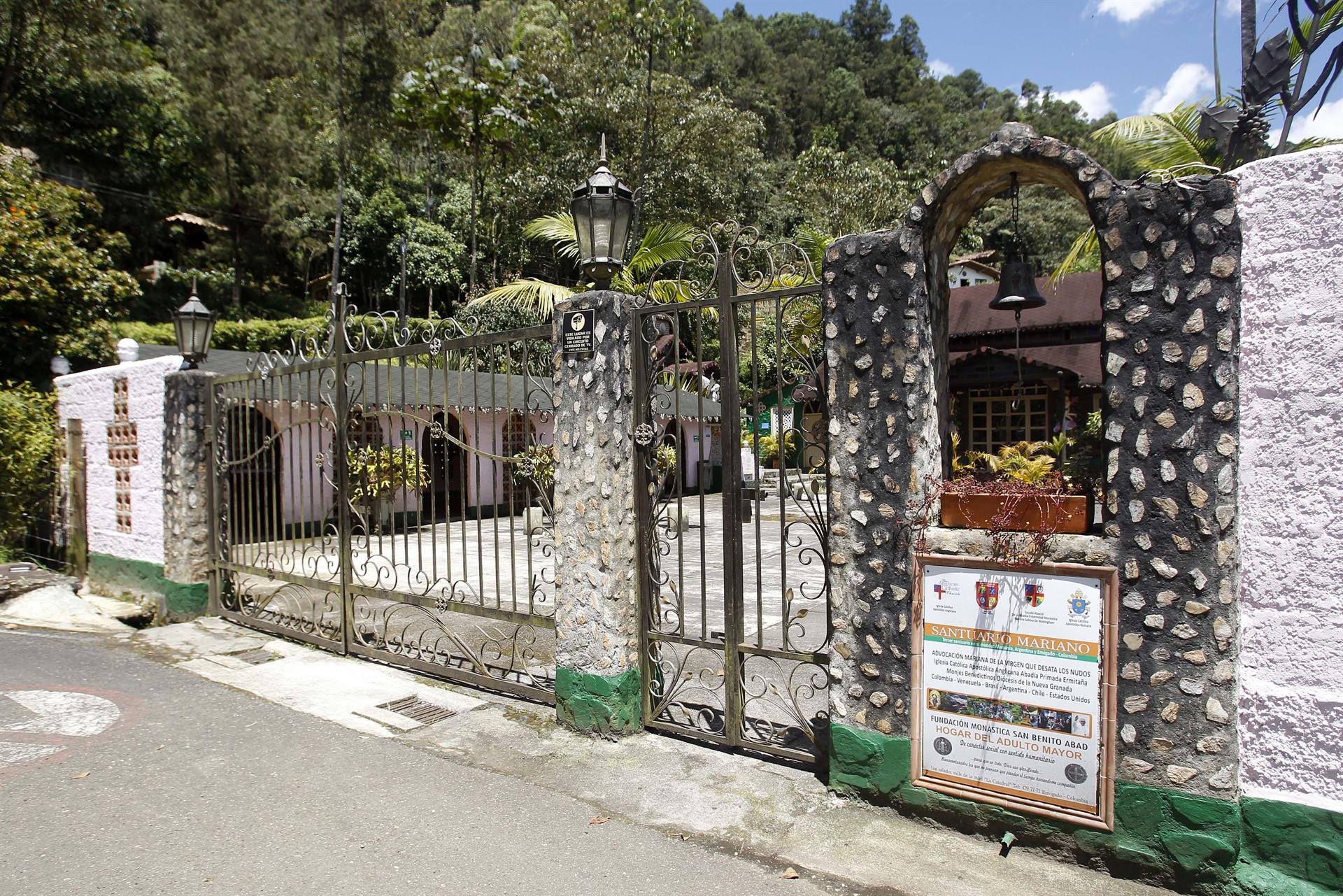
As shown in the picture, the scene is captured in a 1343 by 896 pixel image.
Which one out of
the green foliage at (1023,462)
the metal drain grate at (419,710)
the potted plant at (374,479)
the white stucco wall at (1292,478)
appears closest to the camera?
the white stucco wall at (1292,478)

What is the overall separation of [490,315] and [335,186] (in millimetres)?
11561

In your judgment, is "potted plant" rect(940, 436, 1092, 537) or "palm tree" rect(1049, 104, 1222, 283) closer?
"potted plant" rect(940, 436, 1092, 537)

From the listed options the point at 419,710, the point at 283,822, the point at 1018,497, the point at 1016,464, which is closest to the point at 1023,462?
the point at 1016,464

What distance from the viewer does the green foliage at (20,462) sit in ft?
34.2

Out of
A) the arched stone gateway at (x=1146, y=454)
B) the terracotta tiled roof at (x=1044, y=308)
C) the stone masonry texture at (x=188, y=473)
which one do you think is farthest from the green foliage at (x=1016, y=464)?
the terracotta tiled roof at (x=1044, y=308)

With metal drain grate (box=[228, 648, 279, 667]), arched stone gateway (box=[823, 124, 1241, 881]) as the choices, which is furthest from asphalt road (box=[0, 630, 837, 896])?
arched stone gateway (box=[823, 124, 1241, 881])

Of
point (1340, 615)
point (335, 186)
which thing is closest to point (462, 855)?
point (1340, 615)

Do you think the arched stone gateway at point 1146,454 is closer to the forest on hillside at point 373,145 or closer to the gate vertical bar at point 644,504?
the gate vertical bar at point 644,504

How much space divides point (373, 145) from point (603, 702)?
27.5 metres

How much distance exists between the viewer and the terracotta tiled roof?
15.1 m

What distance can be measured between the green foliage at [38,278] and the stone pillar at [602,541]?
524 inches

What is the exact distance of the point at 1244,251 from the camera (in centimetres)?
Answer: 327

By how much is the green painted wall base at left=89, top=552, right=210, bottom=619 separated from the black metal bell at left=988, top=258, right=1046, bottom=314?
8.10m

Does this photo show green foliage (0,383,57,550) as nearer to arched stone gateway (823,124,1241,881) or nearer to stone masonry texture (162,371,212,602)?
stone masonry texture (162,371,212,602)
